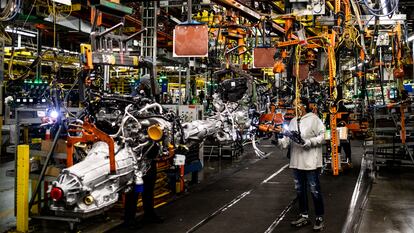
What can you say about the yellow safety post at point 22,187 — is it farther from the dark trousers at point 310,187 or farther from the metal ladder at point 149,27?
the metal ladder at point 149,27

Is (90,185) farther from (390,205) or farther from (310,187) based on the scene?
(390,205)

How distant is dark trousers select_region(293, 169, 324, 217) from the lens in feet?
17.4

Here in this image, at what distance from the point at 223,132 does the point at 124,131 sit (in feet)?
11.1

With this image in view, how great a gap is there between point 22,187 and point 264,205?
3527 millimetres

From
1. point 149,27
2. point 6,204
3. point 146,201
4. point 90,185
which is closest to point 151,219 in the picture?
point 146,201

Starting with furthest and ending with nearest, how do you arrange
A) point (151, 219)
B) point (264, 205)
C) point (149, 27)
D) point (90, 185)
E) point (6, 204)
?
point (149, 27), point (6, 204), point (264, 205), point (151, 219), point (90, 185)

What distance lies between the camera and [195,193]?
748cm

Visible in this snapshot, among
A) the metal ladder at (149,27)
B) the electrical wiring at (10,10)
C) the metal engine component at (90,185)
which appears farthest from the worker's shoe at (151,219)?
the metal ladder at (149,27)

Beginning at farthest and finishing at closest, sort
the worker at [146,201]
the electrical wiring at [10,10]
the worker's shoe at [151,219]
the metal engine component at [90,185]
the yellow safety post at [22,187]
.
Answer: the worker's shoe at [151,219]
the worker at [146,201]
the electrical wiring at [10,10]
the yellow safety post at [22,187]
the metal engine component at [90,185]

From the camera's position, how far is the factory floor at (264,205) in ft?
18.0

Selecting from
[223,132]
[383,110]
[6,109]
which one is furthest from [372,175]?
[6,109]

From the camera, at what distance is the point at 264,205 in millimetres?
6609

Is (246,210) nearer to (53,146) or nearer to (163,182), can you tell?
(163,182)

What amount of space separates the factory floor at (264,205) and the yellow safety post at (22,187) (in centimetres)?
31
